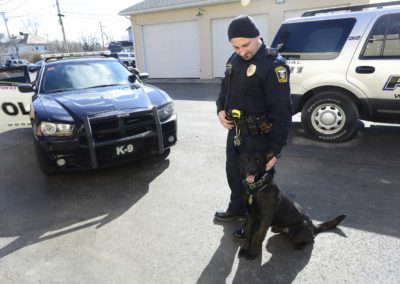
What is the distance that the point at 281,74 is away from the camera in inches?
90.2

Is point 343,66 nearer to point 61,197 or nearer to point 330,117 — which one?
point 330,117

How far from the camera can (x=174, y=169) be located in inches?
173

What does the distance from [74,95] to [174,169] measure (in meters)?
1.65

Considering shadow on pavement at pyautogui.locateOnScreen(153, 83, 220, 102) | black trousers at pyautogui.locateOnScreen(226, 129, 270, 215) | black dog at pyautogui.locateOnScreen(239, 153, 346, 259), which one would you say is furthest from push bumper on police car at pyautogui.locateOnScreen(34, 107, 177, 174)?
shadow on pavement at pyautogui.locateOnScreen(153, 83, 220, 102)

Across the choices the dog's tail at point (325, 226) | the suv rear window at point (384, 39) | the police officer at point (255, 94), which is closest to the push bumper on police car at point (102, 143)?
the police officer at point (255, 94)

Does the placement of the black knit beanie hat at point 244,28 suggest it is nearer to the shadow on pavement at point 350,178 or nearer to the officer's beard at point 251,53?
the officer's beard at point 251,53

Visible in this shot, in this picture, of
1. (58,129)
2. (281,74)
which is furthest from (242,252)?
(58,129)

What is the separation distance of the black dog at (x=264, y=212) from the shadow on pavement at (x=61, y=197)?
1.49m

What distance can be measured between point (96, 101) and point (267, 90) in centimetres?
242

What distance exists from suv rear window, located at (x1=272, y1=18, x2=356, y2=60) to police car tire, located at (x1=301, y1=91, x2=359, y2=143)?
2.10 feet

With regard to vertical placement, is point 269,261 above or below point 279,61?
below

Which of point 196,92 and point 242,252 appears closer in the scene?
point 242,252

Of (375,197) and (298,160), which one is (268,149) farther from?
(298,160)

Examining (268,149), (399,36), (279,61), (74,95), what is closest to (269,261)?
(268,149)
